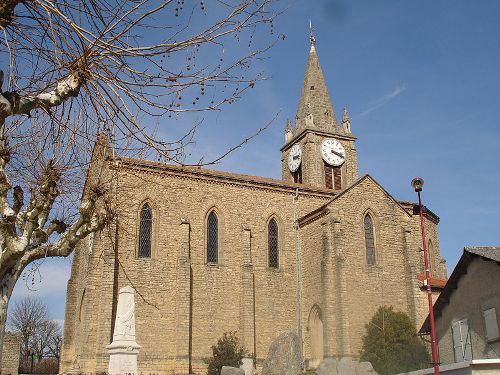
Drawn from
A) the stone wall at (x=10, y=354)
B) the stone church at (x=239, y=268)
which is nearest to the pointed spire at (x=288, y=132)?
the stone church at (x=239, y=268)

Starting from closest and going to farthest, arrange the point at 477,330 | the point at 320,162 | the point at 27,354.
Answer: the point at 477,330 → the point at 320,162 → the point at 27,354

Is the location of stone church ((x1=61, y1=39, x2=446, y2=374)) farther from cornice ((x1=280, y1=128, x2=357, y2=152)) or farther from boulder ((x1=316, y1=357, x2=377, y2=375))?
cornice ((x1=280, y1=128, x2=357, y2=152))

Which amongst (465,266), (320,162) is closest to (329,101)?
(320,162)

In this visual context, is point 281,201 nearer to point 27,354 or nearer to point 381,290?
point 381,290

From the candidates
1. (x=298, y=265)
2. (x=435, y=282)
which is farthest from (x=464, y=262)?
(x=298, y=265)

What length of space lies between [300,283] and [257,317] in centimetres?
328

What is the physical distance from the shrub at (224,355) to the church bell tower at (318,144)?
1716 centimetres

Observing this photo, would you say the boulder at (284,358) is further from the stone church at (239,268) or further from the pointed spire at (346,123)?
the pointed spire at (346,123)

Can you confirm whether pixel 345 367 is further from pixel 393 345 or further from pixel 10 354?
pixel 10 354

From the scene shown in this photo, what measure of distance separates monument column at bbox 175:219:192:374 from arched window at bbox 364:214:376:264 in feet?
31.9

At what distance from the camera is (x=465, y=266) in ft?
67.7

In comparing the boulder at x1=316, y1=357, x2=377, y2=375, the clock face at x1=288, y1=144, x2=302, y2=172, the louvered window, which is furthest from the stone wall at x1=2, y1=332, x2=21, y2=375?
the clock face at x1=288, y1=144, x2=302, y2=172

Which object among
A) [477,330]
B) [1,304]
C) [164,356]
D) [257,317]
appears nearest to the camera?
[1,304]

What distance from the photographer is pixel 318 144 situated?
44281 millimetres
